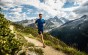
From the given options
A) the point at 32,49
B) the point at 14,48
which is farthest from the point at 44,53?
the point at 14,48

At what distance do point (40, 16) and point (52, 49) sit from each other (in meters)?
3.87

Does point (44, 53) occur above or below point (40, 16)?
below

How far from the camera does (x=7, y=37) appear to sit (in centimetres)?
1460

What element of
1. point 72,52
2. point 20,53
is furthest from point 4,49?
point 72,52

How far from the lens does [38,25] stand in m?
19.1

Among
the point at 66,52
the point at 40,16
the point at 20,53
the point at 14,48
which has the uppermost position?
the point at 40,16

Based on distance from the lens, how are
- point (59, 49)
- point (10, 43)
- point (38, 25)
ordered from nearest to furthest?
point (10, 43)
point (38, 25)
point (59, 49)

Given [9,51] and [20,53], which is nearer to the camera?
[9,51]

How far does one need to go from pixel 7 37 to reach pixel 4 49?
153cm

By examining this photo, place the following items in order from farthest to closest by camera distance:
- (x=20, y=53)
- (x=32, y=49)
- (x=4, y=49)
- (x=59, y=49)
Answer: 1. (x=59, y=49)
2. (x=32, y=49)
3. (x=20, y=53)
4. (x=4, y=49)

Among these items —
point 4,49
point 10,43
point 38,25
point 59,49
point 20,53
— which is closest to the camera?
point 4,49

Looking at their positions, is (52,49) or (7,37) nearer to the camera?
(7,37)

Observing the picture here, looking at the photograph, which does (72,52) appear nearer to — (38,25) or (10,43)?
(38,25)

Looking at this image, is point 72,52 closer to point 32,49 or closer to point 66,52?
point 66,52
